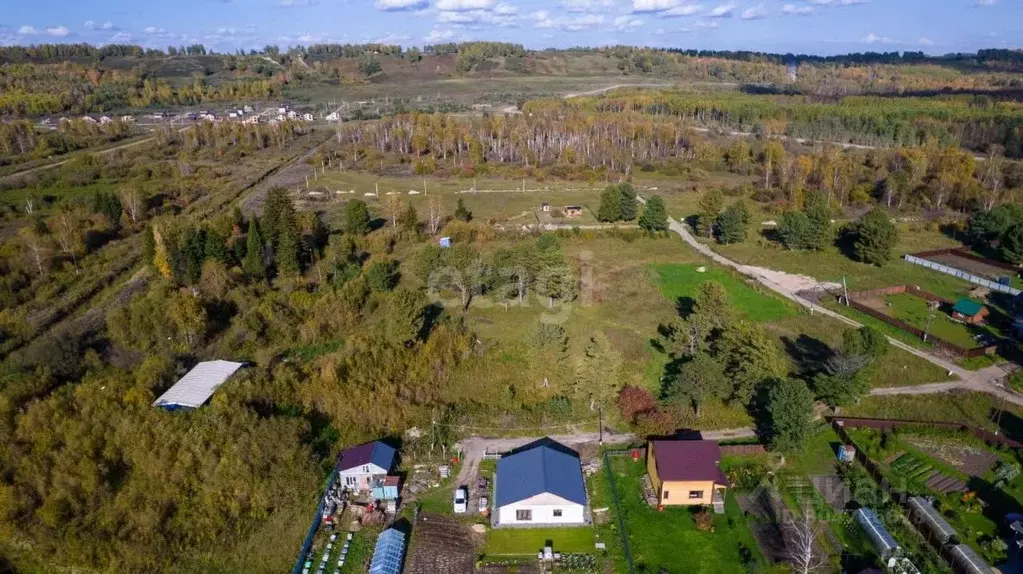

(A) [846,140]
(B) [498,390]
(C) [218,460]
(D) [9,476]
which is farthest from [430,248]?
(A) [846,140]

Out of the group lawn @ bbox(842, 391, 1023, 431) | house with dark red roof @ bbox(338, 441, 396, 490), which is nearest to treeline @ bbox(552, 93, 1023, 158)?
lawn @ bbox(842, 391, 1023, 431)

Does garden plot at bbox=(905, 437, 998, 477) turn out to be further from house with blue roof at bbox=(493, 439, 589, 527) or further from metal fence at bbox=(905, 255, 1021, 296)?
metal fence at bbox=(905, 255, 1021, 296)

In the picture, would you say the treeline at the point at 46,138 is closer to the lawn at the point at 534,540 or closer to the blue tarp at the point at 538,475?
the blue tarp at the point at 538,475

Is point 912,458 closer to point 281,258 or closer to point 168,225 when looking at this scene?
point 281,258

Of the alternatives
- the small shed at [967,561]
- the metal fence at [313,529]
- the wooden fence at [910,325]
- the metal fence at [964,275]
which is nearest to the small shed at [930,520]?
the small shed at [967,561]

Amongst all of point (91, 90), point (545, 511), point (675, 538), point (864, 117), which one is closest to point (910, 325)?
point (675, 538)

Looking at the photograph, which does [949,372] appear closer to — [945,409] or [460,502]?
[945,409]
